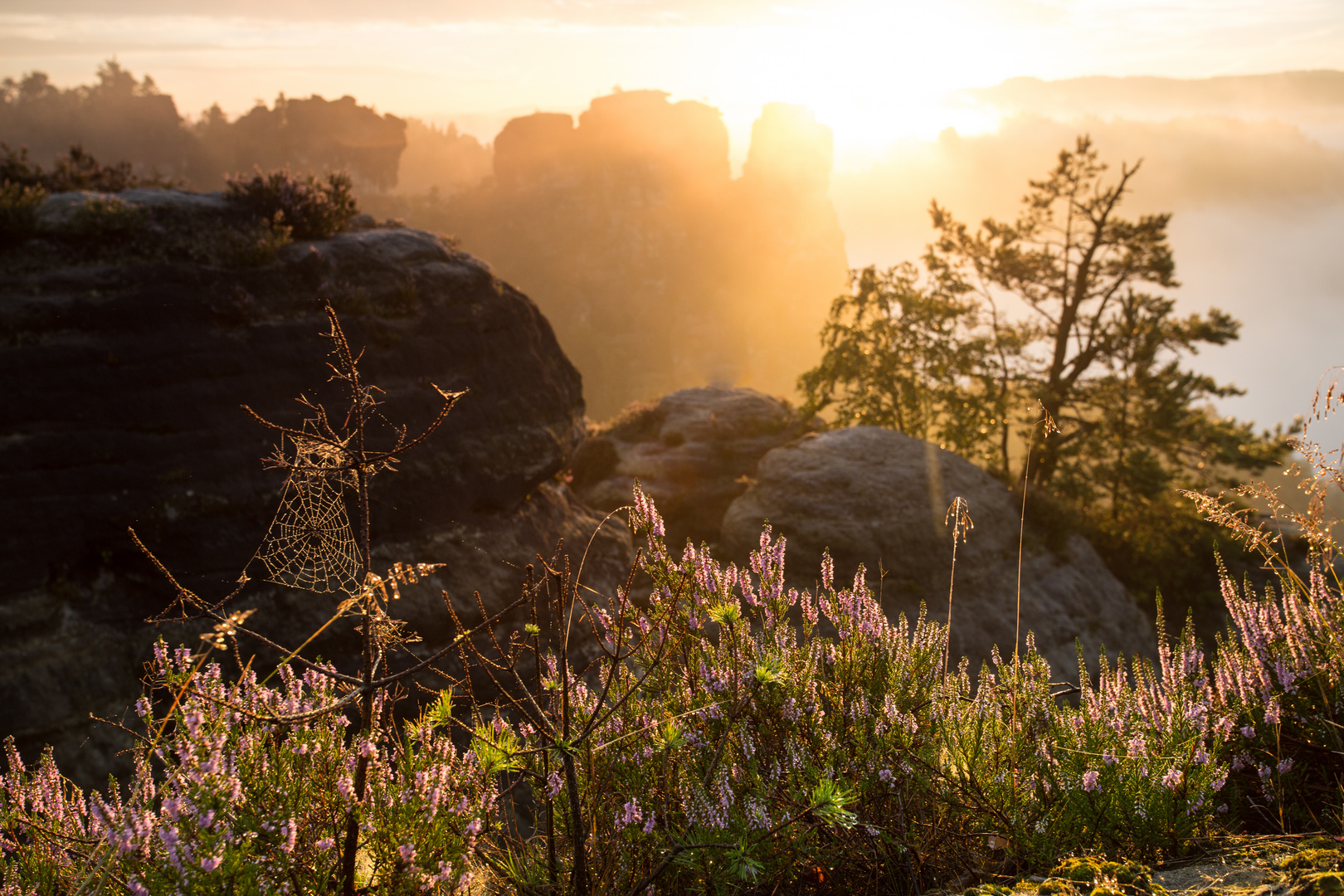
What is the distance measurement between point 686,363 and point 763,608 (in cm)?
15858

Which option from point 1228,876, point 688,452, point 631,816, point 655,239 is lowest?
point 688,452

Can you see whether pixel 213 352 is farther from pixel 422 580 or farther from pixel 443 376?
pixel 422 580

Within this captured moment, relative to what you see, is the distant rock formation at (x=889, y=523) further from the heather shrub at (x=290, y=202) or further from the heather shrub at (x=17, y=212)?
the heather shrub at (x=17, y=212)

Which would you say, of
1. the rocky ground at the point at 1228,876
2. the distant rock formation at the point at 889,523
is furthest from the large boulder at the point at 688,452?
the rocky ground at the point at 1228,876

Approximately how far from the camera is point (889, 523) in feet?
50.2

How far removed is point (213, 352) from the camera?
380 inches

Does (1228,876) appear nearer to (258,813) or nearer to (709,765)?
(709,765)

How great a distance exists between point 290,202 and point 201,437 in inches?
175

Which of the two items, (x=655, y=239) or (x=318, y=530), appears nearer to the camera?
(x=318, y=530)

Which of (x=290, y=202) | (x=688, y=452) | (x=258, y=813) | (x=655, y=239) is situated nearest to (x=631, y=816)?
(x=258, y=813)

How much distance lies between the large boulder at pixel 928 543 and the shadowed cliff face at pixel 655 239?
122 meters

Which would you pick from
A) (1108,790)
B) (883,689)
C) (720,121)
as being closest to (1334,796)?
(1108,790)

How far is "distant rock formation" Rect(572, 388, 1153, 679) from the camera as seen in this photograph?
1518 cm

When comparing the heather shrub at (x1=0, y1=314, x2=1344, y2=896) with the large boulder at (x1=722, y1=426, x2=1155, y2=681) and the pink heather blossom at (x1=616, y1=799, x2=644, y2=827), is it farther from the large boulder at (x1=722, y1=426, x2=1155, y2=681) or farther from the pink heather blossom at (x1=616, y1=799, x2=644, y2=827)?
the large boulder at (x1=722, y1=426, x2=1155, y2=681)
